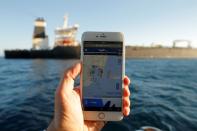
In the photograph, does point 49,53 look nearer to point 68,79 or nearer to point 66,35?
point 66,35

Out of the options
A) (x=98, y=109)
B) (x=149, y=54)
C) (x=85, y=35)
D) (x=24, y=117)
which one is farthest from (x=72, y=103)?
(x=149, y=54)

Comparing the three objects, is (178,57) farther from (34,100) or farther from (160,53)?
(34,100)

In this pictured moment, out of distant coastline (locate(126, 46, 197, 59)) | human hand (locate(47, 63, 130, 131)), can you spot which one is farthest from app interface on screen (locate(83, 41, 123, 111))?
distant coastline (locate(126, 46, 197, 59))

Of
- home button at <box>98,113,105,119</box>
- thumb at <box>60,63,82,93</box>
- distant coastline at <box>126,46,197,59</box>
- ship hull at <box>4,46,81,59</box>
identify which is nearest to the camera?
thumb at <box>60,63,82,93</box>

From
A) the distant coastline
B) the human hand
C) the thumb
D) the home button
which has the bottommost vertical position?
the distant coastline

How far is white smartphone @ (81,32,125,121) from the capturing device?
2.96 meters

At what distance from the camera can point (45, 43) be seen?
6128 cm

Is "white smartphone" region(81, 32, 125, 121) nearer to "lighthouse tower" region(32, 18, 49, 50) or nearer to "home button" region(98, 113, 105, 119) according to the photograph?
"home button" region(98, 113, 105, 119)

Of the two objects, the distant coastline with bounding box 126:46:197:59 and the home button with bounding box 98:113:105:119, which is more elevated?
the home button with bounding box 98:113:105:119

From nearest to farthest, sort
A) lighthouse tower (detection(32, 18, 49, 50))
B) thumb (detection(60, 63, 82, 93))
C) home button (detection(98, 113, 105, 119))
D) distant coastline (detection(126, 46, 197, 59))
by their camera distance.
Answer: thumb (detection(60, 63, 82, 93))
home button (detection(98, 113, 105, 119))
distant coastline (detection(126, 46, 197, 59))
lighthouse tower (detection(32, 18, 49, 50))

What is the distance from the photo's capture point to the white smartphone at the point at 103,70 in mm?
2961

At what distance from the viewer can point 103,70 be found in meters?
3.01

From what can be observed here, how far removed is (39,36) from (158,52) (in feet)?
90.4

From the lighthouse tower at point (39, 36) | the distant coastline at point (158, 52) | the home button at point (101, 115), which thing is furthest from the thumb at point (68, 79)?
the lighthouse tower at point (39, 36)
